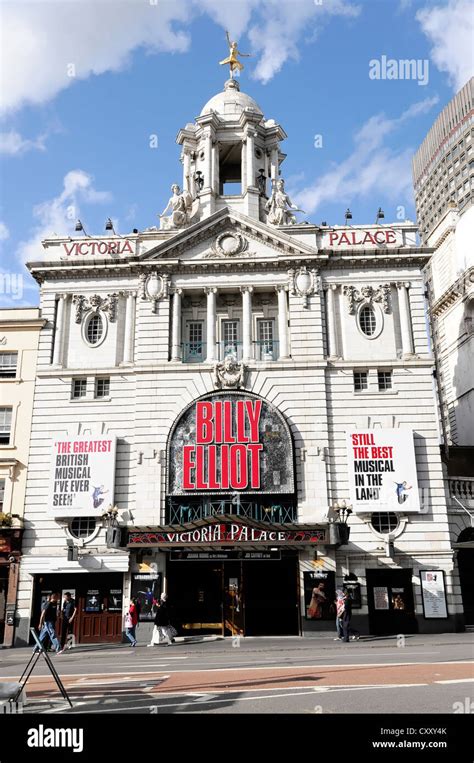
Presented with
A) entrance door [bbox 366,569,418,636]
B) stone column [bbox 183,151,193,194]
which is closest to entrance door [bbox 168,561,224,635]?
entrance door [bbox 366,569,418,636]

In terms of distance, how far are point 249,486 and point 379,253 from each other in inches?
591

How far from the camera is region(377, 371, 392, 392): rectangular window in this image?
33.2 meters

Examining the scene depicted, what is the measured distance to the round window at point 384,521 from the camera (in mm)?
30641

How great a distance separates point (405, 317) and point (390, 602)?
49.3 ft

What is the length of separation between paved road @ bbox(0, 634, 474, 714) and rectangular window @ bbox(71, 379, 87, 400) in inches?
543

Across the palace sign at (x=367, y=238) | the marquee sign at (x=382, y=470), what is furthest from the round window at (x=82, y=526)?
the palace sign at (x=367, y=238)

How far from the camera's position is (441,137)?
97.7 meters

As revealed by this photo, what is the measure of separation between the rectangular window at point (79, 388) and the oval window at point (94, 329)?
2.37 meters

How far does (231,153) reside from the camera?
1646 inches

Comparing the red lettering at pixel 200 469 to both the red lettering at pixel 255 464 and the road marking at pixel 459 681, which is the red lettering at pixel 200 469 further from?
the road marking at pixel 459 681

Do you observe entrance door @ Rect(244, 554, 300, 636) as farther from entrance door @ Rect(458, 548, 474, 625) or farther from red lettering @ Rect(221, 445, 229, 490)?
entrance door @ Rect(458, 548, 474, 625)

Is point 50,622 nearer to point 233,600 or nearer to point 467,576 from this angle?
point 233,600
